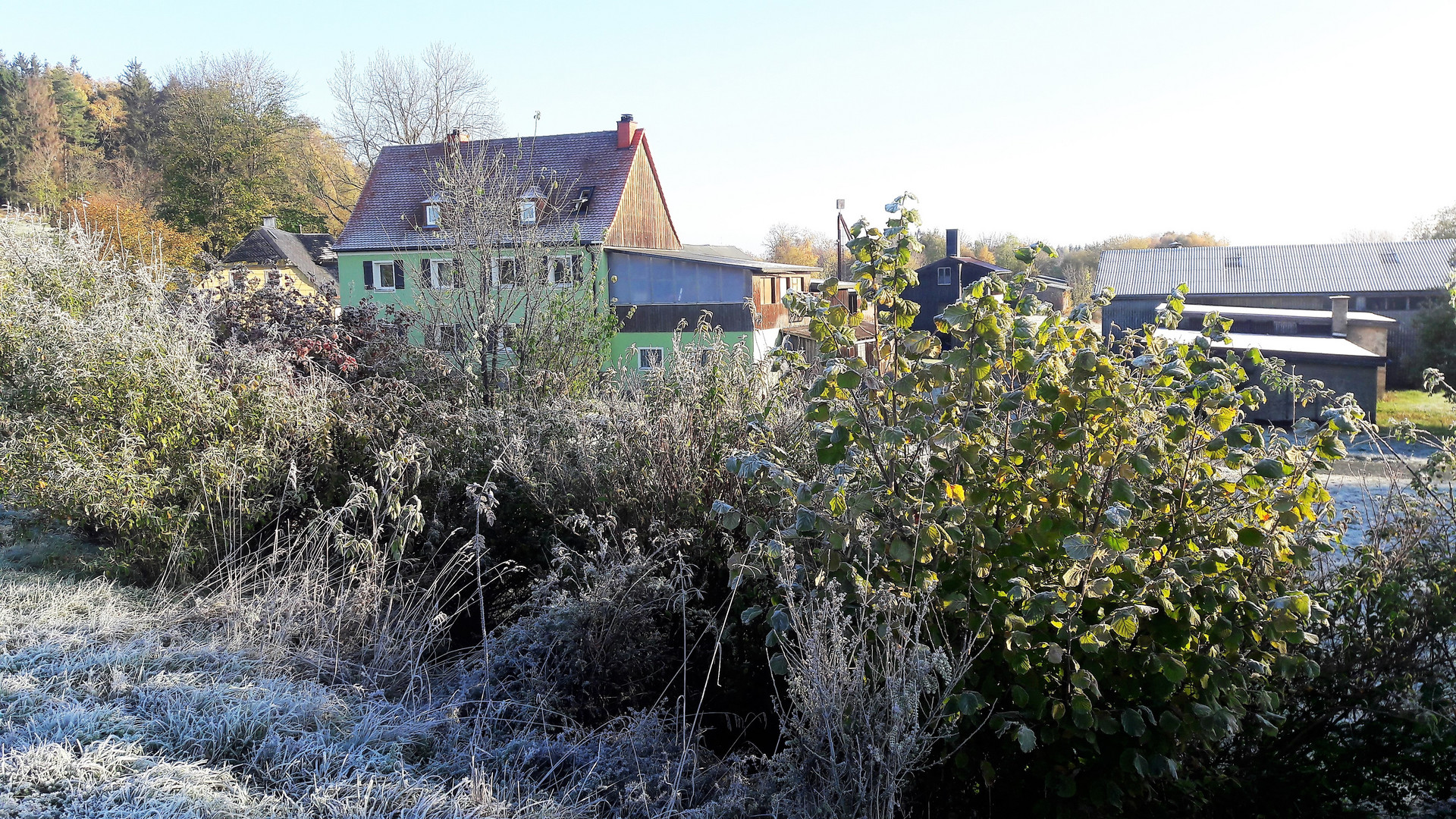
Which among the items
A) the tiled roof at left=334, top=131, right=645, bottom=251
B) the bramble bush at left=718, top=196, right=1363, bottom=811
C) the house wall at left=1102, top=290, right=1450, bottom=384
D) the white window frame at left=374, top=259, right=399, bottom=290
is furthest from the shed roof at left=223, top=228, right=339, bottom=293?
the bramble bush at left=718, top=196, right=1363, bottom=811

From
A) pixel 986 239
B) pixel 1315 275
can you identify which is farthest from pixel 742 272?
pixel 986 239

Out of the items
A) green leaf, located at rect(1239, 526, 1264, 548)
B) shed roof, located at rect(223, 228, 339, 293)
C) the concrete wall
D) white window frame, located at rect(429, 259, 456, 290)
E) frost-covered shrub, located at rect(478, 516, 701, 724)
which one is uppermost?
shed roof, located at rect(223, 228, 339, 293)

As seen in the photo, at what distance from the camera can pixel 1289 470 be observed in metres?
2.83

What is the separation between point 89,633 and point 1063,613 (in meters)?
4.01

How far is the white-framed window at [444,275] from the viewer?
9.55m

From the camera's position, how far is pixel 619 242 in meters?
29.0

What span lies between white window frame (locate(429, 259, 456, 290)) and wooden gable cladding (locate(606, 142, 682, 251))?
17.5 meters

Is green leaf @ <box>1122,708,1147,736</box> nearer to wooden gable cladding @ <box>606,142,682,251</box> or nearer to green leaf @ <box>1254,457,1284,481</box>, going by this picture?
green leaf @ <box>1254,457,1284,481</box>

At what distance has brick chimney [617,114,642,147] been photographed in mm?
29609

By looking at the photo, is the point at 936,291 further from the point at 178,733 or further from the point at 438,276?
the point at 178,733

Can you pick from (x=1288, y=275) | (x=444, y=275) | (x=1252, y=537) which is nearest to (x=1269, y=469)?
(x=1252, y=537)

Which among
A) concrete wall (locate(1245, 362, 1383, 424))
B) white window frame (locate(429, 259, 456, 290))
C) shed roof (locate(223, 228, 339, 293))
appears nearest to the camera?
white window frame (locate(429, 259, 456, 290))

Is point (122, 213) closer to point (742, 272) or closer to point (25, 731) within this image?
point (742, 272)

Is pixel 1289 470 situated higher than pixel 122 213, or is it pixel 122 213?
pixel 122 213
